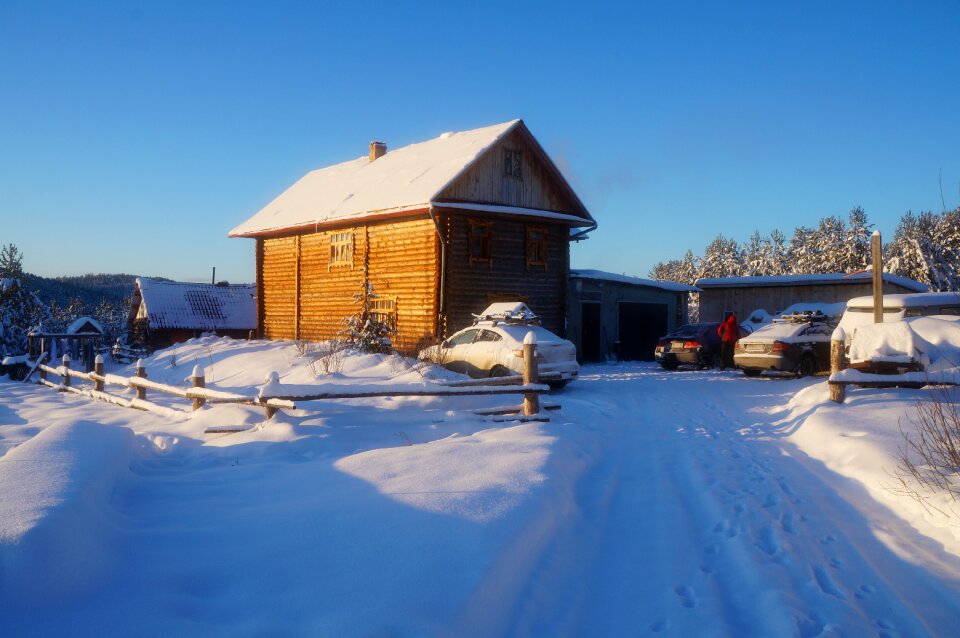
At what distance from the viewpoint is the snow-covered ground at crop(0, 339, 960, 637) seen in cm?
371

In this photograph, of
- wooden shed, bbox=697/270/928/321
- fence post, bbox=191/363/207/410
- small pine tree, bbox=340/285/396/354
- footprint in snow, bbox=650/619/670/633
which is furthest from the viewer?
wooden shed, bbox=697/270/928/321

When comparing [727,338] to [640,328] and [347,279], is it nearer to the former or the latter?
[640,328]

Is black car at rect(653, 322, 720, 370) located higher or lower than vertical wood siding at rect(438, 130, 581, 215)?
lower

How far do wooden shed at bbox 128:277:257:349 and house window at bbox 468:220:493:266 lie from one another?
23253mm

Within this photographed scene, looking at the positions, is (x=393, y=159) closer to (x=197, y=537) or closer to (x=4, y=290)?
(x=4, y=290)

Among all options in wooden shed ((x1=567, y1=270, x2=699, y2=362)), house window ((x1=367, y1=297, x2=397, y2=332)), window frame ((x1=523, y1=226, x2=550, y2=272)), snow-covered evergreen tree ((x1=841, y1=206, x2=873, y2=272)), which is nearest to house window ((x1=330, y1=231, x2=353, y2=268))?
house window ((x1=367, y1=297, x2=397, y2=332))

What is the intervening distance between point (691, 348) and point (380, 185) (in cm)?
1171

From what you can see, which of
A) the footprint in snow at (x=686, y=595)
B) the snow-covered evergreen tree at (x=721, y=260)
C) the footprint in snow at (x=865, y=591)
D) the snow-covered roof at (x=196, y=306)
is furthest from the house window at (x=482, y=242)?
the snow-covered evergreen tree at (x=721, y=260)

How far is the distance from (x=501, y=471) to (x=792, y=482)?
131 inches

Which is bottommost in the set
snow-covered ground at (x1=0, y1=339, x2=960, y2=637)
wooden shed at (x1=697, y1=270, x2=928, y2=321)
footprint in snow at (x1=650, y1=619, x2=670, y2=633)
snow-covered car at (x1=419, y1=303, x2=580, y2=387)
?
footprint in snow at (x1=650, y1=619, x2=670, y2=633)

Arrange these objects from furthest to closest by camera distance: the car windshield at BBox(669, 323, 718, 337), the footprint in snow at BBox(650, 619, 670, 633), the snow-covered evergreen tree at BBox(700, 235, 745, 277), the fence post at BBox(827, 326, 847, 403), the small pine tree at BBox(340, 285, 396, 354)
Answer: the snow-covered evergreen tree at BBox(700, 235, 745, 277) < the car windshield at BBox(669, 323, 718, 337) < the small pine tree at BBox(340, 285, 396, 354) < the fence post at BBox(827, 326, 847, 403) < the footprint in snow at BBox(650, 619, 670, 633)

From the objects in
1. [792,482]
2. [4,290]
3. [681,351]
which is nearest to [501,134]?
[681,351]

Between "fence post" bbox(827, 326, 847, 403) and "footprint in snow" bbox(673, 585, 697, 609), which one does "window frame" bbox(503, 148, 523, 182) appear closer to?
"fence post" bbox(827, 326, 847, 403)

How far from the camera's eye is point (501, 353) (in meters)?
15.1
